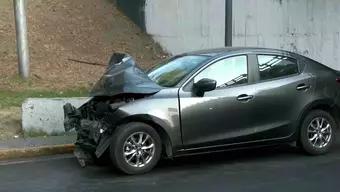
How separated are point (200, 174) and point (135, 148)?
0.88 metres

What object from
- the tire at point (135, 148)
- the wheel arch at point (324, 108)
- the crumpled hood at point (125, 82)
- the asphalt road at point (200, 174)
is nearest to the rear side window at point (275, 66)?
the wheel arch at point (324, 108)

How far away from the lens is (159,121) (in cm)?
759

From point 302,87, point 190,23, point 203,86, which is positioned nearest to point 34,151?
A: point 203,86

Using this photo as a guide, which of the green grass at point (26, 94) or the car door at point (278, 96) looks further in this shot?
the green grass at point (26, 94)

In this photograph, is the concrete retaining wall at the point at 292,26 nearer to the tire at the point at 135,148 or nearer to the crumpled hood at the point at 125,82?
the crumpled hood at the point at 125,82

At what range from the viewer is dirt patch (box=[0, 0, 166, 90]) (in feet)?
45.8

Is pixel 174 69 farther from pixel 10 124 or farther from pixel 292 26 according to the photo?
pixel 292 26

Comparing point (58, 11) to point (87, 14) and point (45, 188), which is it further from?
point (45, 188)

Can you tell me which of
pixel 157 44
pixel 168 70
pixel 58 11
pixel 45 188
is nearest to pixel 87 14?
pixel 58 11

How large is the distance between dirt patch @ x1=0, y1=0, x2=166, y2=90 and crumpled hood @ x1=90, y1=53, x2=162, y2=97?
538cm

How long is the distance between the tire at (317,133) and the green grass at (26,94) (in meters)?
5.56

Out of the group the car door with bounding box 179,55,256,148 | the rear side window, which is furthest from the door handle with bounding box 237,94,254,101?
the rear side window

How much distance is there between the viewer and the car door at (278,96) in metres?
8.15

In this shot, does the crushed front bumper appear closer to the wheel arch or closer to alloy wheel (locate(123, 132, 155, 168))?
alloy wheel (locate(123, 132, 155, 168))
